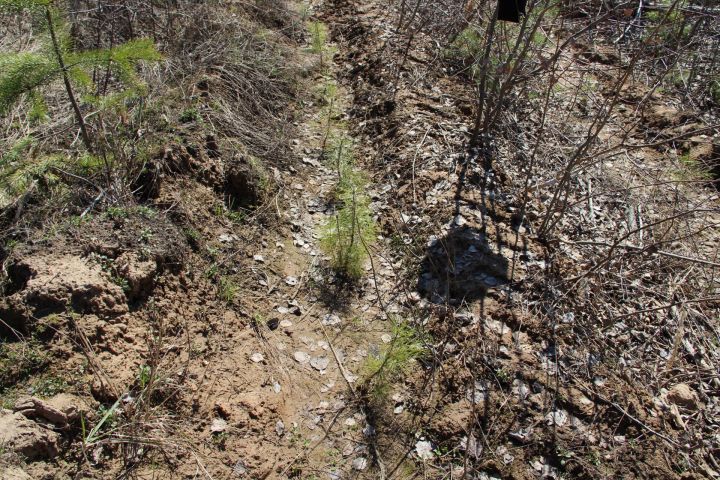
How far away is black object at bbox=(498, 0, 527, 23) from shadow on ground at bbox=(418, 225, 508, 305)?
66.3 inches

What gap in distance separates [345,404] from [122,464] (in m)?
1.38

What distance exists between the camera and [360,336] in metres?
3.85

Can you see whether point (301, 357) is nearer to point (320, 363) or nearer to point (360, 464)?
point (320, 363)

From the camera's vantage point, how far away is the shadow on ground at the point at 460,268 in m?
3.90

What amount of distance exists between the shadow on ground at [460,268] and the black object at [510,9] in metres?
1.68

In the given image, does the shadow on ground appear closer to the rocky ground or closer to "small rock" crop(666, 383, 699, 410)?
the rocky ground

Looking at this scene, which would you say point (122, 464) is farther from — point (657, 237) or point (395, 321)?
point (657, 237)

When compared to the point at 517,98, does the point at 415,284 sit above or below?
below

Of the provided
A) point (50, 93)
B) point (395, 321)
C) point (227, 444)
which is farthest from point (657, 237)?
point (50, 93)

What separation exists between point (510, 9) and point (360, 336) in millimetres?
2763

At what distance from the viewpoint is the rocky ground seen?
9.47 feet

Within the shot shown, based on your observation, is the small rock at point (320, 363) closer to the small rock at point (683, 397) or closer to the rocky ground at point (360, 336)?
the rocky ground at point (360, 336)

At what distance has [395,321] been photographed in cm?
389

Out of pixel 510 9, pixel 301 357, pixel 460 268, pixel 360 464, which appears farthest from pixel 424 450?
pixel 510 9
